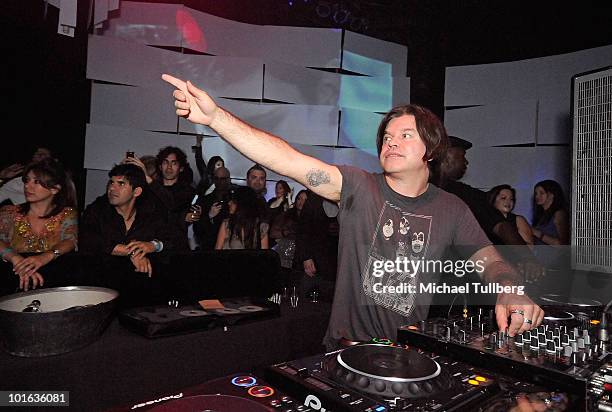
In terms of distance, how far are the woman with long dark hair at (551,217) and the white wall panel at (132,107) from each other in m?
5.08

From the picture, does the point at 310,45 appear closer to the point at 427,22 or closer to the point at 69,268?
the point at 427,22

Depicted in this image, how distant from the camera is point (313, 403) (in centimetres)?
76

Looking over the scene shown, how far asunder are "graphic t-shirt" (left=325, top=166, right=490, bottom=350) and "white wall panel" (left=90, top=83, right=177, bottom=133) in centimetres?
467

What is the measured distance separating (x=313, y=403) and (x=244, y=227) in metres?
3.70

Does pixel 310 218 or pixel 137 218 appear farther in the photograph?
pixel 310 218

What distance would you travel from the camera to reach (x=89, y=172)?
518 cm

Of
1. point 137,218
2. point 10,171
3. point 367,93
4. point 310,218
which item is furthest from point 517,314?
point 367,93

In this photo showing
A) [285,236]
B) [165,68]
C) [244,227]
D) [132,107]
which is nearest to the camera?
[244,227]

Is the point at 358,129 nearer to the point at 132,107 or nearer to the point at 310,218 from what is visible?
the point at 310,218

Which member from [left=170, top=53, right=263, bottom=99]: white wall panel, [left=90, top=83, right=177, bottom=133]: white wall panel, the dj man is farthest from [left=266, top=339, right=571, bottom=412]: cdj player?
[left=170, top=53, right=263, bottom=99]: white wall panel

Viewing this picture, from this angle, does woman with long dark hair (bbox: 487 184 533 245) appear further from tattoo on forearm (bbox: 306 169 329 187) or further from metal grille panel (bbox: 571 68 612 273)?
tattoo on forearm (bbox: 306 169 329 187)

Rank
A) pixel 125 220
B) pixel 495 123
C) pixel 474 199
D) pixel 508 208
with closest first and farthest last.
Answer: pixel 125 220
pixel 474 199
pixel 508 208
pixel 495 123

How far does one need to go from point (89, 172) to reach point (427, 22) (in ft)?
18.3

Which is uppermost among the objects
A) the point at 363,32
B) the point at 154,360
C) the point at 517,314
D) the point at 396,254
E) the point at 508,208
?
the point at 363,32
